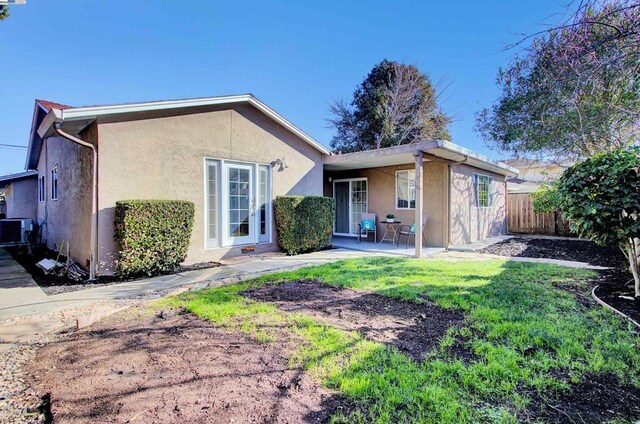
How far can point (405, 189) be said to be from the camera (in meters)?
11.5

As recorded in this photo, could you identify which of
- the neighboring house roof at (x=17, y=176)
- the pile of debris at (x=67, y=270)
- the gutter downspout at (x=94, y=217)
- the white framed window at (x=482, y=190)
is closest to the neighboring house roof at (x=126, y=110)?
the gutter downspout at (x=94, y=217)

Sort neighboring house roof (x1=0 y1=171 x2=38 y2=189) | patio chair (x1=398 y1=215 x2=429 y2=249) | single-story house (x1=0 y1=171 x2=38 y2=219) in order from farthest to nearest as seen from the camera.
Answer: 1. single-story house (x1=0 y1=171 x2=38 y2=219)
2. neighboring house roof (x1=0 y1=171 x2=38 y2=189)
3. patio chair (x1=398 y1=215 x2=429 y2=249)

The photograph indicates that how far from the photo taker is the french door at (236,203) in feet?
26.1

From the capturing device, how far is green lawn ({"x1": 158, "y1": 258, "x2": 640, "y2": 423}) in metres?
2.27

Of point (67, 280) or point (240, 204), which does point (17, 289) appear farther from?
point (240, 204)

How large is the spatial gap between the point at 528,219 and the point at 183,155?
14741 millimetres

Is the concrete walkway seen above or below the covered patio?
below

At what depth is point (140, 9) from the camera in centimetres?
1073

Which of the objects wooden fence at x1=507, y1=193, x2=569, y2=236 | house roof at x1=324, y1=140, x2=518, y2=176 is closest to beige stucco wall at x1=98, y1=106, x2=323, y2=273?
house roof at x1=324, y1=140, x2=518, y2=176

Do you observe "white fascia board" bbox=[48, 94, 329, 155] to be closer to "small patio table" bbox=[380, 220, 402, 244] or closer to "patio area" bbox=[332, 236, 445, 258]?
"patio area" bbox=[332, 236, 445, 258]

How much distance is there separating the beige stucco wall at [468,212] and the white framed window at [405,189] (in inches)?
51.3

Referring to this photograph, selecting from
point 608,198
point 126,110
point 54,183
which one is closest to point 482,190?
point 608,198

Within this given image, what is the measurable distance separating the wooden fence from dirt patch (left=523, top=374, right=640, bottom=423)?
551 inches

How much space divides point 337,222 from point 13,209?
50.1ft
